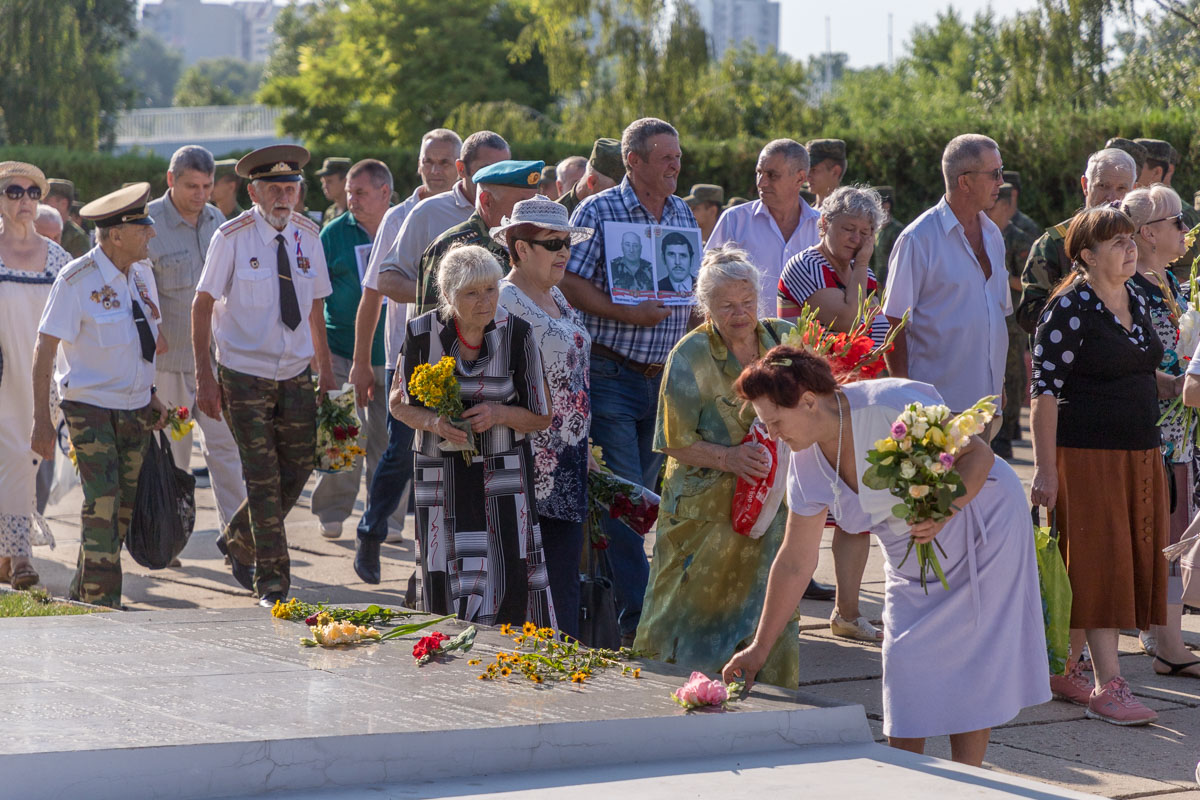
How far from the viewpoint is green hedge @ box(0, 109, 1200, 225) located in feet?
57.8

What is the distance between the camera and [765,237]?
26.0 feet

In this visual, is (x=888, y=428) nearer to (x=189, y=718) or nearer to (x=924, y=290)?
(x=189, y=718)

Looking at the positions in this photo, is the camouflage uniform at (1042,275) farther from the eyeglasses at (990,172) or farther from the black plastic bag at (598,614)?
the black plastic bag at (598,614)

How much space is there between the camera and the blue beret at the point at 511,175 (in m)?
6.30

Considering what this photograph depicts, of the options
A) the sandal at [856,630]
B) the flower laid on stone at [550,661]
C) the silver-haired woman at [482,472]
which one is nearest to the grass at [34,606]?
the silver-haired woman at [482,472]

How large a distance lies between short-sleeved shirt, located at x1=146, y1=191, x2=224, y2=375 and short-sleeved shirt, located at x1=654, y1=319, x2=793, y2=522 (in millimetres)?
4427

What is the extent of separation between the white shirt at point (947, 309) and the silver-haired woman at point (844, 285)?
0.51 feet

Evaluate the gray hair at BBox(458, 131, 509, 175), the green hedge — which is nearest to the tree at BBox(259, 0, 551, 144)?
the green hedge

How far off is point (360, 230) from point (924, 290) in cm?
437

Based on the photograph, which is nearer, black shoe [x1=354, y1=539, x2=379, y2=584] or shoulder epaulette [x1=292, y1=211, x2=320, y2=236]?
shoulder epaulette [x1=292, y1=211, x2=320, y2=236]

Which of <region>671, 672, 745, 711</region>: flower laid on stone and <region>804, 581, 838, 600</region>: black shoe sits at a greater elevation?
<region>671, 672, 745, 711</region>: flower laid on stone

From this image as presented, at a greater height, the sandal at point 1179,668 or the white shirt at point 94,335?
the white shirt at point 94,335

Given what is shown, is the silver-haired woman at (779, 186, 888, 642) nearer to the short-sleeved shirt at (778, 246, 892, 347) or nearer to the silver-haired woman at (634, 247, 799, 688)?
the short-sleeved shirt at (778, 246, 892, 347)

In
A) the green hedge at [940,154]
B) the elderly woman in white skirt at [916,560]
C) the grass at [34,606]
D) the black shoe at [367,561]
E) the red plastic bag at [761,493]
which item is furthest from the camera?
the green hedge at [940,154]
